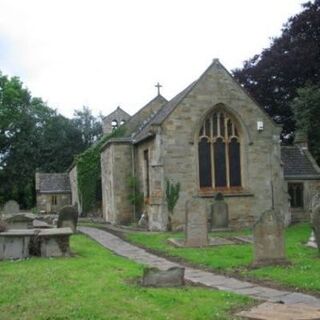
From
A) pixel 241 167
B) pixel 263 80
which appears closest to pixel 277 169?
pixel 241 167

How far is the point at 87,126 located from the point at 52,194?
69.9ft

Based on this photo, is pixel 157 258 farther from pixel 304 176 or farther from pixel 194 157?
pixel 304 176

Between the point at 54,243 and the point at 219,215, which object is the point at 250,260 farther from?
the point at 219,215

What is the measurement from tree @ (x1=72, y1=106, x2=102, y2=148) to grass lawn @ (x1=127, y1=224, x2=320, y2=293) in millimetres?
50149

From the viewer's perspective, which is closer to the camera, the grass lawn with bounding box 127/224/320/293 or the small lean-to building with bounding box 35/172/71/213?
the grass lawn with bounding box 127/224/320/293

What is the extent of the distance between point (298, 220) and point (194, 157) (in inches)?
289

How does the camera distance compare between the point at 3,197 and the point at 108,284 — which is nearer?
the point at 108,284

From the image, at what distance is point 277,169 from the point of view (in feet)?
91.7

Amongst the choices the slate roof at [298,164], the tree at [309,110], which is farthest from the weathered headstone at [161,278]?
the tree at [309,110]

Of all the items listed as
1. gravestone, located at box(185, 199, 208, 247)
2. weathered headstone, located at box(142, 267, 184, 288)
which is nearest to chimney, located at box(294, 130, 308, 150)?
gravestone, located at box(185, 199, 208, 247)

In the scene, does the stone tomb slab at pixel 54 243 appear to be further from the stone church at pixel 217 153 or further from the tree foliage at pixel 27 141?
the tree foliage at pixel 27 141

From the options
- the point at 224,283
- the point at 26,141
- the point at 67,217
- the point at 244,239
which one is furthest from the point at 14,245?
the point at 26,141

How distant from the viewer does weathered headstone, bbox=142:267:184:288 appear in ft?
34.3

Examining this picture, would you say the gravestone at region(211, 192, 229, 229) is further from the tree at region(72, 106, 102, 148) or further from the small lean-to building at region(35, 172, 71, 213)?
the tree at region(72, 106, 102, 148)
